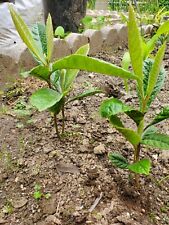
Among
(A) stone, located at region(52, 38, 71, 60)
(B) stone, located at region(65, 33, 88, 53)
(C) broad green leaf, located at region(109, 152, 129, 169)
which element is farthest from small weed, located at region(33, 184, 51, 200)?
(B) stone, located at region(65, 33, 88, 53)

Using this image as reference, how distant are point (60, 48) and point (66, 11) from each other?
1.63ft

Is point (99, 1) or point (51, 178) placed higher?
point (51, 178)

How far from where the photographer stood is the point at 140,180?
145 cm

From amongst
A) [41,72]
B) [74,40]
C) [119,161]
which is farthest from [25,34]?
[74,40]

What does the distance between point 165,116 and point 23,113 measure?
87 centimetres

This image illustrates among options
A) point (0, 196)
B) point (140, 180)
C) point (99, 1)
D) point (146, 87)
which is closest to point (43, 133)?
point (0, 196)

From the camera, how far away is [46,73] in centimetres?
135

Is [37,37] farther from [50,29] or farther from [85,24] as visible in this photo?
[85,24]

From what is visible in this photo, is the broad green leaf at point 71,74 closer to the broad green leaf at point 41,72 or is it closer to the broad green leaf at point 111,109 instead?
the broad green leaf at point 41,72

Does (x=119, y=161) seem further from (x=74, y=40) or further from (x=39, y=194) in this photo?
(x=74, y=40)

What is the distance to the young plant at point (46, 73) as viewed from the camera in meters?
1.22

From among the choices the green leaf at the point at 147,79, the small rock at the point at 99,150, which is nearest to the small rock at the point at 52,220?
the small rock at the point at 99,150

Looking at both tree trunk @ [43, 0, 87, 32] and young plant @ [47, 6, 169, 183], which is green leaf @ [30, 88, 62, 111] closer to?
young plant @ [47, 6, 169, 183]

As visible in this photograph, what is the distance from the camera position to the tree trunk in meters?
2.99
